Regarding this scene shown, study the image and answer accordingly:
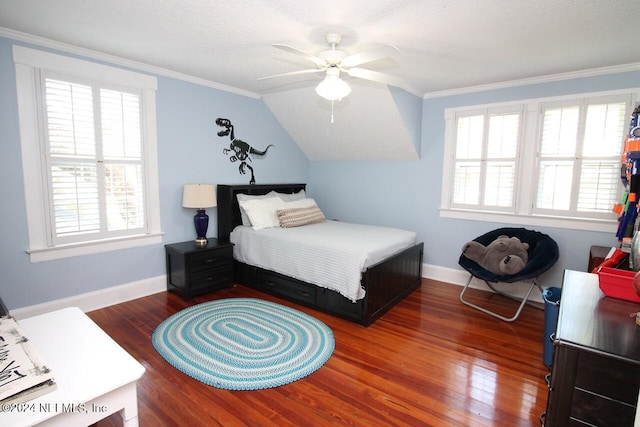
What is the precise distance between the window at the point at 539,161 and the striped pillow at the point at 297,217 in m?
1.59

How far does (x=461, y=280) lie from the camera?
3986 millimetres

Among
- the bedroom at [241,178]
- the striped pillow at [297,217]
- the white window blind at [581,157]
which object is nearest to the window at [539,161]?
the white window blind at [581,157]

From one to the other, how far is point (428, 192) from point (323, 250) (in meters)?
1.83

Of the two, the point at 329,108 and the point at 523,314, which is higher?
the point at 329,108

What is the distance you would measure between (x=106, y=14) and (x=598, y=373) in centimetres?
314

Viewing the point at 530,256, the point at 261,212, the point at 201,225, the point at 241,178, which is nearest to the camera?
the point at 530,256

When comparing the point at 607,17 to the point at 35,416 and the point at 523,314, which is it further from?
the point at 35,416

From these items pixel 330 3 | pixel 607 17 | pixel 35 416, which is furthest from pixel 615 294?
pixel 35 416

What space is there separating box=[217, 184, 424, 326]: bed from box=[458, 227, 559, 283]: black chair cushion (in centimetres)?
62

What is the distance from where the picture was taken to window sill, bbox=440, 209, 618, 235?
3.14 meters

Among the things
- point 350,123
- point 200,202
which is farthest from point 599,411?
point 350,123

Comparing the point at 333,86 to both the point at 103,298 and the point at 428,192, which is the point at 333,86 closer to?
the point at 428,192

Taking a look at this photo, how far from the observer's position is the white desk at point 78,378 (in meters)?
0.96

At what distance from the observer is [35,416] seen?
922mm
